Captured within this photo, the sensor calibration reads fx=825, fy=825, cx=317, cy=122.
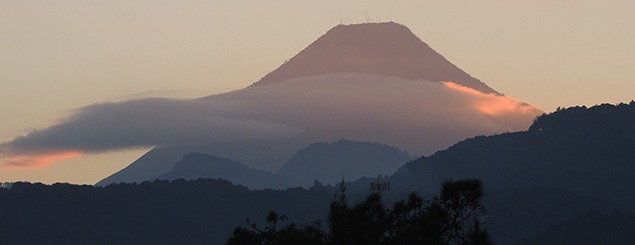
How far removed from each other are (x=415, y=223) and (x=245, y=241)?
36.1ft

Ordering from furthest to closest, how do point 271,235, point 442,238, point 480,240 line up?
point 271,235 < point 442,238 < point 480,240

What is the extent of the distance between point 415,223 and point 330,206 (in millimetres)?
4770

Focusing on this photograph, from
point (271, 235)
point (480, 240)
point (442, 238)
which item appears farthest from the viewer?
point (271, 235)

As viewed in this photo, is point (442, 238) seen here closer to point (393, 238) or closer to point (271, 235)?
point (393, 238)

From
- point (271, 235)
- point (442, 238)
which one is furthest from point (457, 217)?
point (271, 235)

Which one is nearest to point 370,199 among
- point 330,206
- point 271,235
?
point 330,206

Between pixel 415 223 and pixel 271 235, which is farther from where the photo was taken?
pixel 271 235

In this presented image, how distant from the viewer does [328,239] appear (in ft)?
151

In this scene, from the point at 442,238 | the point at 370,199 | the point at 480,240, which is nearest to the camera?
the point at 480,240

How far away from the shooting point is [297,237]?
45.0 meters

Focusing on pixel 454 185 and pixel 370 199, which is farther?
pixel 370 199

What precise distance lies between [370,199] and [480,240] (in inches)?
358

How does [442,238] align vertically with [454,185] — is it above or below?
below

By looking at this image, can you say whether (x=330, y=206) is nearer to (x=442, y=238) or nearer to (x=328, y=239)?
(x=328, y=239)
